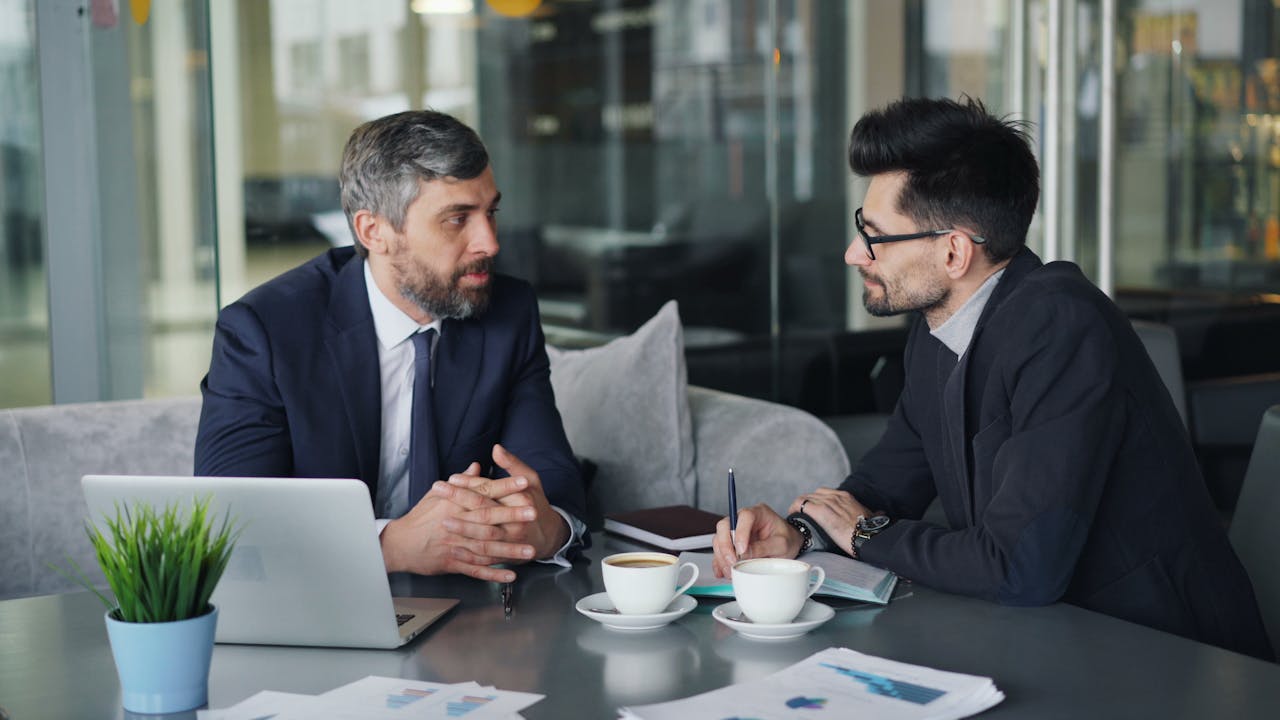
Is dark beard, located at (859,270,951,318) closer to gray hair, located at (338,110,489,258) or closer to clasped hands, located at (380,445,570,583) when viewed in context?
clasped hands, located at (380,445,570,583)

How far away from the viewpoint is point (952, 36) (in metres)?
6.21

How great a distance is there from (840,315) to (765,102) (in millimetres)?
2166

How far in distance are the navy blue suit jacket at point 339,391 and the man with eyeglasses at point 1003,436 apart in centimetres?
58

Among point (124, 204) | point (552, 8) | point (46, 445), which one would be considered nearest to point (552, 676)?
point (46, 445)

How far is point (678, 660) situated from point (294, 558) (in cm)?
44

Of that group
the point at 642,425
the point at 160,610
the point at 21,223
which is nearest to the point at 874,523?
the point at 160,610

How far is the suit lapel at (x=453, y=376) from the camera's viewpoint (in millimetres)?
2311

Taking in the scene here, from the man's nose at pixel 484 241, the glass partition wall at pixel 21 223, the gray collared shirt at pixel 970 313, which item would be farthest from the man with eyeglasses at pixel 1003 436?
the glass partition wall at pixel 21 223

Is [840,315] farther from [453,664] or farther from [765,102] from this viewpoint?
[453,664]

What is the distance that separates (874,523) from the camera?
190 cm

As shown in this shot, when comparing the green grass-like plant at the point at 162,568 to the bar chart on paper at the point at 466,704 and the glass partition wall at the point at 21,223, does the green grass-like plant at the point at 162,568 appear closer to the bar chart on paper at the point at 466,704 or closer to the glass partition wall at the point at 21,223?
the bar chart on paper at the point at 466,704

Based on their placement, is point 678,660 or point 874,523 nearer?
point 678,660

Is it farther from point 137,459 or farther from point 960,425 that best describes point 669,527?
point 137,459

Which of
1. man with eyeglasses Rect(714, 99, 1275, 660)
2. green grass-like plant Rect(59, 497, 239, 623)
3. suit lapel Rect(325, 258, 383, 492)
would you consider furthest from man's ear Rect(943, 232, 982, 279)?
green grass-like plant Rect(59, 497, 239, 623)
